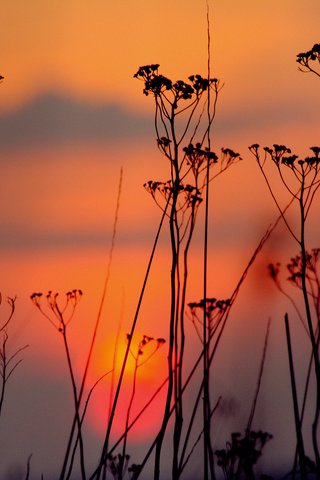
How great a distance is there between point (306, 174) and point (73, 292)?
178 cm

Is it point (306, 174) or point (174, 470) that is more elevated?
point (306, 174)

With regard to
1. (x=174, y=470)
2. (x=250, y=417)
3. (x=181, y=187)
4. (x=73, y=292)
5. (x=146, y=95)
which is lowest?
(x=174, y=470)

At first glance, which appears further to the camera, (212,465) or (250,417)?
(250,417)

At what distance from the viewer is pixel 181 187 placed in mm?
4516

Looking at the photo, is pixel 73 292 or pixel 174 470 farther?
pixel 73 292

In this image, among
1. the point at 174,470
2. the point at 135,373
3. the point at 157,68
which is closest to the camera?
the point at 174,470

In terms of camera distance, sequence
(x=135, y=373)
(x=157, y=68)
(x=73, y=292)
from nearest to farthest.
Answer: (x=135, y=373), (x=157, y=68), (x=73, y=292)

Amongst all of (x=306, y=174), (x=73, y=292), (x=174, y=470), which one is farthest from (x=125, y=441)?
(x=306, y=174)

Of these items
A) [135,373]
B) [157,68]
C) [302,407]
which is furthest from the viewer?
[157,68]

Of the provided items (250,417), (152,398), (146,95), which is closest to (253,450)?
(250,417)

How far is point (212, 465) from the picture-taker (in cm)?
398

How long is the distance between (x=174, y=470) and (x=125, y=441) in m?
0.53

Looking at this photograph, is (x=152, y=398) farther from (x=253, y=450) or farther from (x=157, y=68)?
(x=157, y=68)

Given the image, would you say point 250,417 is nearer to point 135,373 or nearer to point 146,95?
point 135,373
